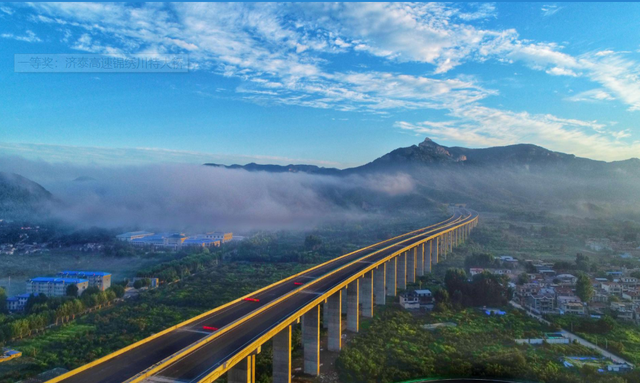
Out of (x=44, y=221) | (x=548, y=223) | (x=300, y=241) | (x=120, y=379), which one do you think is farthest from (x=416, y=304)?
(x=44, y=221)

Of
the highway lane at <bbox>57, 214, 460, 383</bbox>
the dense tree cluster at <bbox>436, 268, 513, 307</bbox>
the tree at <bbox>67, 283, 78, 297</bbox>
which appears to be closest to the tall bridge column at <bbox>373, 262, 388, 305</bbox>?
the dense tree cluster at <bbox>436, 268, 513, 307</bbox>

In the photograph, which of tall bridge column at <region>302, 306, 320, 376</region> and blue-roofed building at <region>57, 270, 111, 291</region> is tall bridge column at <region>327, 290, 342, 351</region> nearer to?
tall bridge column at <region>302, 306, 320, 376</region>

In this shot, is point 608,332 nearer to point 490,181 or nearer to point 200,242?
point 200,242

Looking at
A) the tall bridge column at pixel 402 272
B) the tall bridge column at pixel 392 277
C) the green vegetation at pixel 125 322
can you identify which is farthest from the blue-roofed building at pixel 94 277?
the tall bridge column at pixel 402 272

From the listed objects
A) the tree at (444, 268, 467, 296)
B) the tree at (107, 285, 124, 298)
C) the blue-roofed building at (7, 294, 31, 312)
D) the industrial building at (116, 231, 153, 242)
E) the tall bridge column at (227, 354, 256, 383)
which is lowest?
the industrial building at (116, 231, 153, 242)

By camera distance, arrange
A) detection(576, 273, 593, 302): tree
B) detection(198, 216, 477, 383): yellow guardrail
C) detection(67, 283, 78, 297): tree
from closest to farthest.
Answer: detection(198, 216, 477, 383): yellow guardrail
detection(576, 273, 593, 302): tree
detection(67, 283, 78, 297): tree

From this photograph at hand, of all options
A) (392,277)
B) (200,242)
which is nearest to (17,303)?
(392,277)
